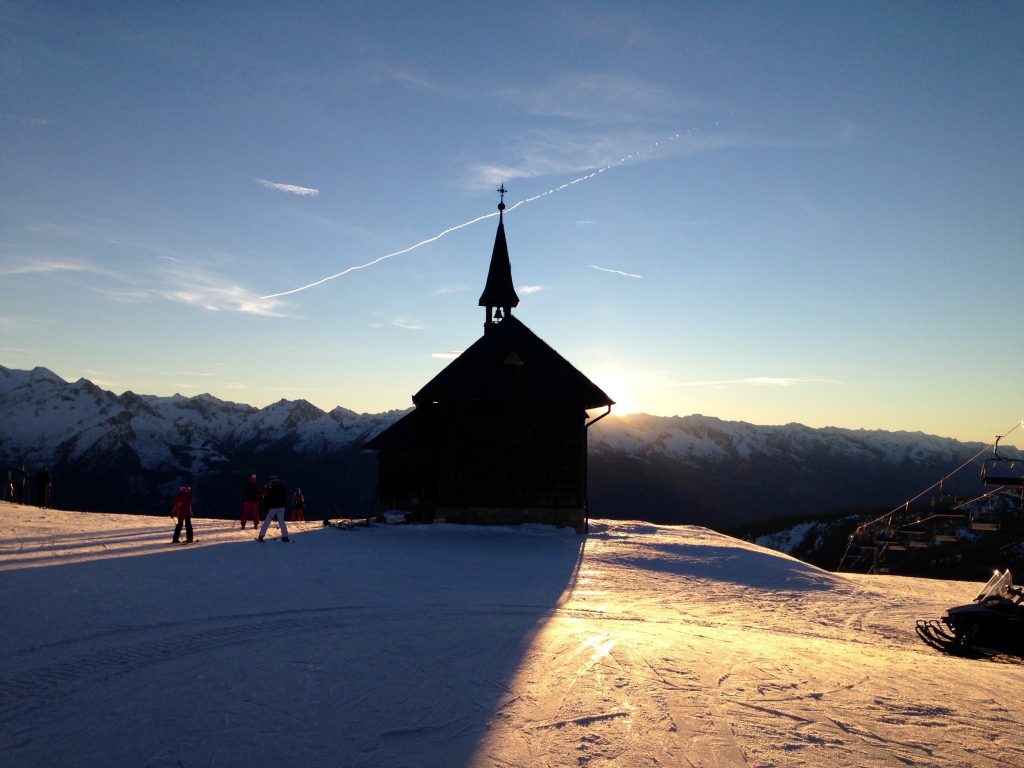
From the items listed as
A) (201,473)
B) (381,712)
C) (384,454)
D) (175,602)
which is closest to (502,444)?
(384,454)

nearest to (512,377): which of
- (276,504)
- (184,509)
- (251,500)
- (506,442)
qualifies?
(506,442)

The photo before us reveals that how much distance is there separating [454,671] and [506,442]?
15726 mm

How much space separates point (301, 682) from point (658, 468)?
176m

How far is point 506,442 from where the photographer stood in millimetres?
23953

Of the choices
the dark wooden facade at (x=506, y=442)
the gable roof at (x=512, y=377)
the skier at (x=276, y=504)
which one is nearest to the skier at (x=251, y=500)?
the skier at (x=276, y=504)

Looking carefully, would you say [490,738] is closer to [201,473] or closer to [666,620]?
[666,620]

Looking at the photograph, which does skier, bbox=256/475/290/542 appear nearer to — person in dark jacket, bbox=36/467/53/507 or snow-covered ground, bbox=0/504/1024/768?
snow-covered ground, bbox=0/504/1024/768

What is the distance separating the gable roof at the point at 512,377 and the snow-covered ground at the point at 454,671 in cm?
856

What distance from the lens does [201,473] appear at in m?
177

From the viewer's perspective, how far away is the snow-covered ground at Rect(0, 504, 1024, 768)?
626 cm

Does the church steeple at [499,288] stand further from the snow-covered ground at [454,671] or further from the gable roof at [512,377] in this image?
the snow-covered ground at [454,671]

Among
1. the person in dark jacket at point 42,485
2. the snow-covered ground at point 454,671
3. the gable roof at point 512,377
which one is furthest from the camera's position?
the person in dark jacket at point 42,485

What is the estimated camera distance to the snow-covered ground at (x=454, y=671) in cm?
626

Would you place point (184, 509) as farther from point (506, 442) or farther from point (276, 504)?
point (506, 442)
